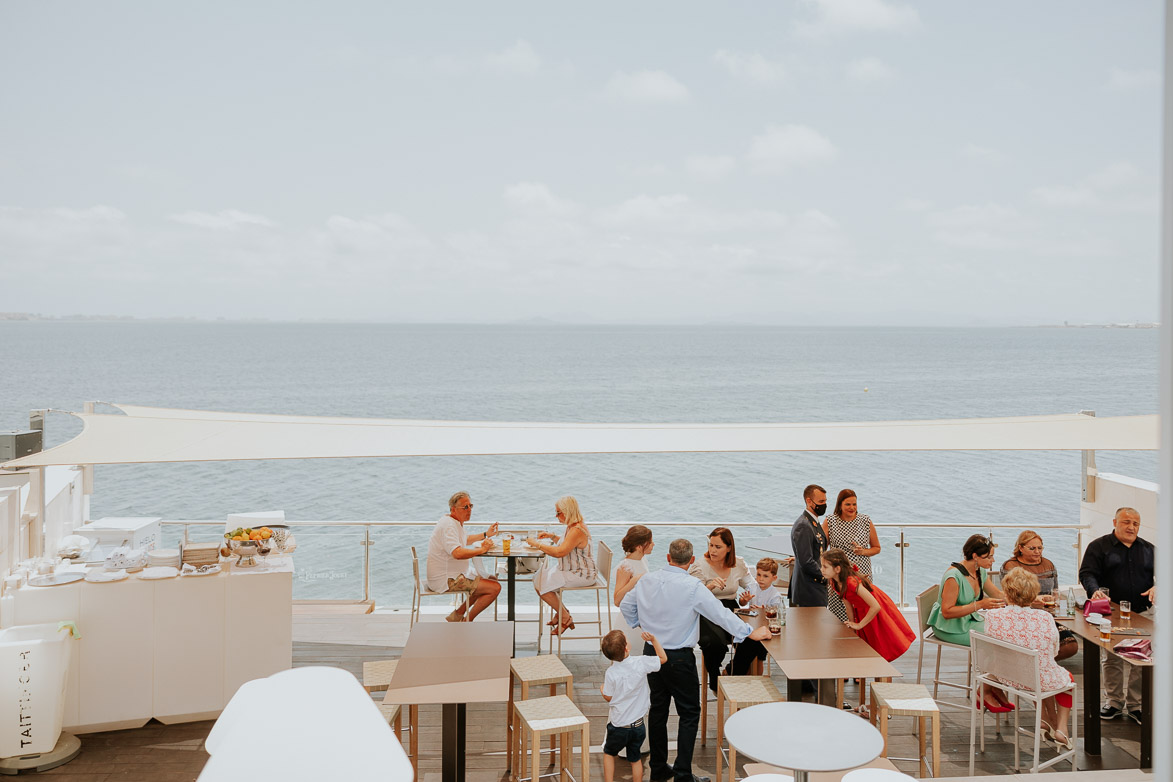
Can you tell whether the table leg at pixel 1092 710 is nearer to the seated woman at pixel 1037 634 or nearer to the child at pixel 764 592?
the seated woman at pixel 1037 634

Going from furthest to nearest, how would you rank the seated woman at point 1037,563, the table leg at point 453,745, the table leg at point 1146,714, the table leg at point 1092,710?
the seated woman at point 1037,563 < the table leg at point 1092,710 < the table leg at point 1146,714 < the table leg at point 453,745

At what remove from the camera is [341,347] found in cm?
10081

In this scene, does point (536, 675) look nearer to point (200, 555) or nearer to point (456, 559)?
point (456, 559)

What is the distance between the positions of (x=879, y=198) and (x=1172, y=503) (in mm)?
78825

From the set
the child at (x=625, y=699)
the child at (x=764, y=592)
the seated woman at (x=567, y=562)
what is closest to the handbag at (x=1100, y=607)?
the child at (x=764, y=592)

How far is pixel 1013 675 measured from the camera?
5.40 meters

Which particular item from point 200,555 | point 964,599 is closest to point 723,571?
point 964,599

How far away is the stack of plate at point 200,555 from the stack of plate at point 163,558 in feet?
0.11

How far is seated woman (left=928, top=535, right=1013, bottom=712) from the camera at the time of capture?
6.30 meters

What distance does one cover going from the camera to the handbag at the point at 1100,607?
6.04 m

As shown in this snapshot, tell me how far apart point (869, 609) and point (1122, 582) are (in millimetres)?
1920

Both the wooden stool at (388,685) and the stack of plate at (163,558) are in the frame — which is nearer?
the wooden stool at (388,685)

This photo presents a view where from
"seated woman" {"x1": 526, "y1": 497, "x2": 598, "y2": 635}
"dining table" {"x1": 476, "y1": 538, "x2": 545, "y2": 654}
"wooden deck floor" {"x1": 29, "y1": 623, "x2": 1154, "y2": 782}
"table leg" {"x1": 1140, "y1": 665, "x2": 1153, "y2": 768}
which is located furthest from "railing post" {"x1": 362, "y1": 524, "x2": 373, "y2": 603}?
"table leg" {"x1": 1140, "y1": 665, "x2": 1153, "y2": 768}

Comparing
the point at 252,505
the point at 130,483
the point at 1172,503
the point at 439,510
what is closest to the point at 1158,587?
the point at 1172,503
